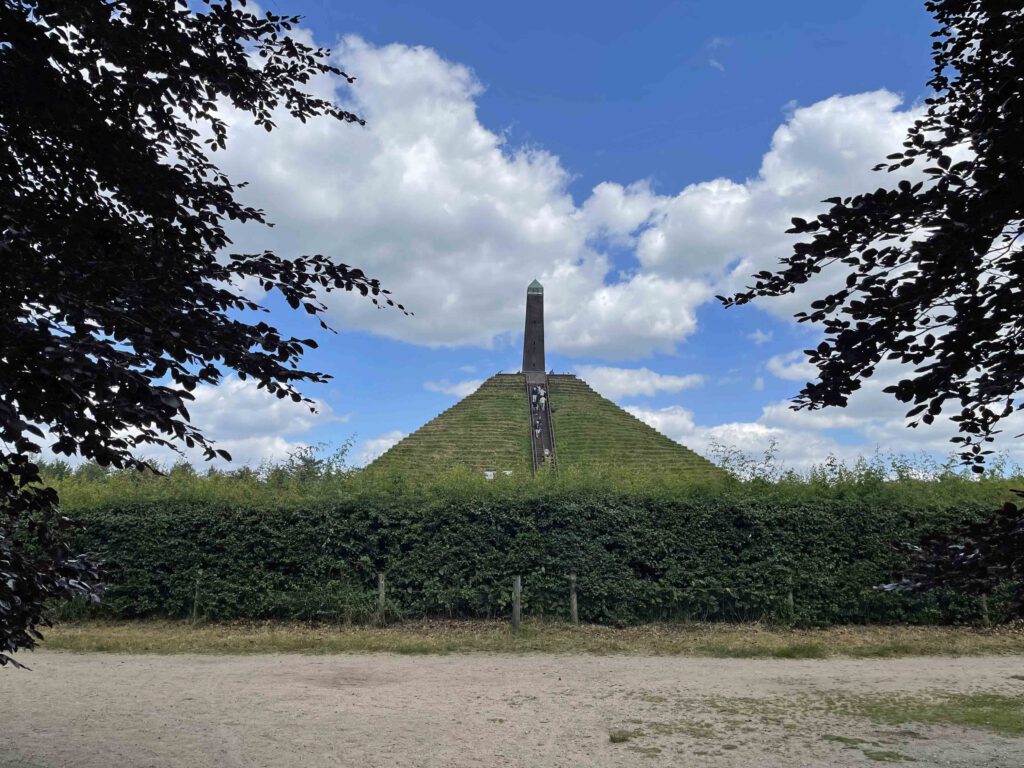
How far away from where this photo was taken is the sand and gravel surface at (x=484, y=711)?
195 inches

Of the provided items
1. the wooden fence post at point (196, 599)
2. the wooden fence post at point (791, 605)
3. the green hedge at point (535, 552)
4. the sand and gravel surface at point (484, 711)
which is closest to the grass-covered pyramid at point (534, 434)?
the green hedge at point (535, 552)

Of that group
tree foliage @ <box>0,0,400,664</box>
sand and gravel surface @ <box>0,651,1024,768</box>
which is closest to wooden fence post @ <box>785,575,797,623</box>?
sand and gravel surface @ <box>0,651,1024,768</box>

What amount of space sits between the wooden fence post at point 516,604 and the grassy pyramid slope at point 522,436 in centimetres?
666

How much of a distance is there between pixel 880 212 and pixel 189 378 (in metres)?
2.99

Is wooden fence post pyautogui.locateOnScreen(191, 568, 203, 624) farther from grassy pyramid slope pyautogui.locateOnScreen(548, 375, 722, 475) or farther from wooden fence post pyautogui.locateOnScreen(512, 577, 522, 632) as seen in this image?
grassy pyramid slope pyautogui.locateOnScreen(548, 375, 722, 475)

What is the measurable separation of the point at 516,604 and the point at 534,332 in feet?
56.4

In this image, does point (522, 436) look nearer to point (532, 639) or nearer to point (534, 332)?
point (534, 332)

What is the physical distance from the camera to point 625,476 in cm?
1231

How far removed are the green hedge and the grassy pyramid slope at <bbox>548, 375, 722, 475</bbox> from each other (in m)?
6.79

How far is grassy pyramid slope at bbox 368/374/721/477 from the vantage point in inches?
742

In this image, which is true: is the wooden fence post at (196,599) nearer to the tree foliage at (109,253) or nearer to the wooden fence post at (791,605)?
the tree foliage at (109,253)

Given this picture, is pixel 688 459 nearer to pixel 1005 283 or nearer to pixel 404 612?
pixel 404 612

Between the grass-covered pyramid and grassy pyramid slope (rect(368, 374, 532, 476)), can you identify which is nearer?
grassy pyramid slope (rect(368, 374, 532, 476))

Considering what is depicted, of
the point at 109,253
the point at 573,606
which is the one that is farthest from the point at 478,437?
the point at 109,253
